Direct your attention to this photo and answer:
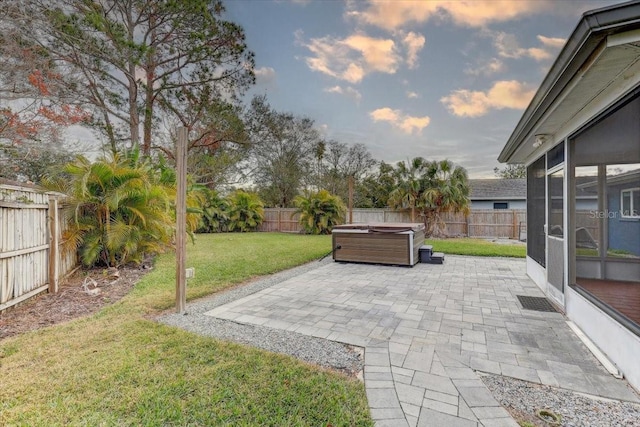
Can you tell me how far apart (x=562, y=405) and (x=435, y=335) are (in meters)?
1.26

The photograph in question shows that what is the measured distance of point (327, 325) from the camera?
3.58m

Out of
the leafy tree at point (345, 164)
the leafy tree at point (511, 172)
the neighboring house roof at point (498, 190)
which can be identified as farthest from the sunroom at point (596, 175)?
the leafy tree at point (511, 172)

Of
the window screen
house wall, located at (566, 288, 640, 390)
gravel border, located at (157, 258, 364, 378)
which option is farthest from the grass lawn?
the window screen

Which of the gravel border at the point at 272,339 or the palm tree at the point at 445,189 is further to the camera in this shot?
the palm tree at the point at 445,189

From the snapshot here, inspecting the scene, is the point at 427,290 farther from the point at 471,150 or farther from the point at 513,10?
the point at 471,150

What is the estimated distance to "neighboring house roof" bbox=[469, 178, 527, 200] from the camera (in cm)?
1958

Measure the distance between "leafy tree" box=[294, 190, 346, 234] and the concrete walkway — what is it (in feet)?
32.5

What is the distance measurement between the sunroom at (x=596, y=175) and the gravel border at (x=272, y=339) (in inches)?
86.6

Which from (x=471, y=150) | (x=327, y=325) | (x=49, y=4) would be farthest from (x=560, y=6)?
(x=49, y=4)

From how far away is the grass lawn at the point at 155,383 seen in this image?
6.37ft

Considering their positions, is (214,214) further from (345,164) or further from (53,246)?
(53,246)

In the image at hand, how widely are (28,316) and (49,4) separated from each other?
34.1ft

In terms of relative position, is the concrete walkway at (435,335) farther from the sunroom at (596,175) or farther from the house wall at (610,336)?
the sunroom at (596,175)

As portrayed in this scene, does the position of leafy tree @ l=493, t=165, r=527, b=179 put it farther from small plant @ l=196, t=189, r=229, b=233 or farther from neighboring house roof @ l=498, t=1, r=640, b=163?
neighboring house roof @ l=498, t=1, r=640, b=163
